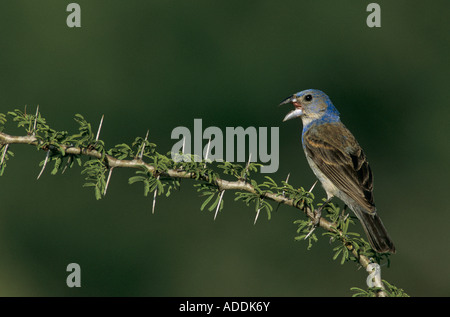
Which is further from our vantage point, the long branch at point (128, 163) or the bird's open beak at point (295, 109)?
the bird's open beak at point (295, 109)

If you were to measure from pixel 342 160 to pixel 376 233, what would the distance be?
116 cm

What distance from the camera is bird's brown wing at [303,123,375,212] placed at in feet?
16.5

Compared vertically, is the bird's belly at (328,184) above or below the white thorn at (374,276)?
above

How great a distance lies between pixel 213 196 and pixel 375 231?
142 cm

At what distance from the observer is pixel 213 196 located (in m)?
3.43

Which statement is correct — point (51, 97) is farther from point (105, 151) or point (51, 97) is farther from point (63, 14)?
point (105, 151)

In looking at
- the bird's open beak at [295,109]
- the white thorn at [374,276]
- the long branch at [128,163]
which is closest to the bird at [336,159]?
the bird's open beak at [295,109]

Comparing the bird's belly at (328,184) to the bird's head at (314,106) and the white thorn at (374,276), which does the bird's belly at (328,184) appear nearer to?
the bird's head at (314,106)

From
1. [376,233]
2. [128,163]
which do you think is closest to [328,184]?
[376,233]

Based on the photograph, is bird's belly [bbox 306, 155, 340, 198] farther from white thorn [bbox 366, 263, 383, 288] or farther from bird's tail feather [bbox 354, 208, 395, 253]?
white thorn [bbox 366, 263, 383, 288]

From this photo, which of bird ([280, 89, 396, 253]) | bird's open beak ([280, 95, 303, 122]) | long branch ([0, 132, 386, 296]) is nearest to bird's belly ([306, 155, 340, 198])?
bird ([280, 89, 396, 253])

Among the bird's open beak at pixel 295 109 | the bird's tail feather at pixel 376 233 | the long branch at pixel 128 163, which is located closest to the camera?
the long branch at pixel 128 163

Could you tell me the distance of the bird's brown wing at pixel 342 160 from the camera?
5039 millimetres

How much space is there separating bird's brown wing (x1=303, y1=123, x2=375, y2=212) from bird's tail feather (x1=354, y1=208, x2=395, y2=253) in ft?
0.21
